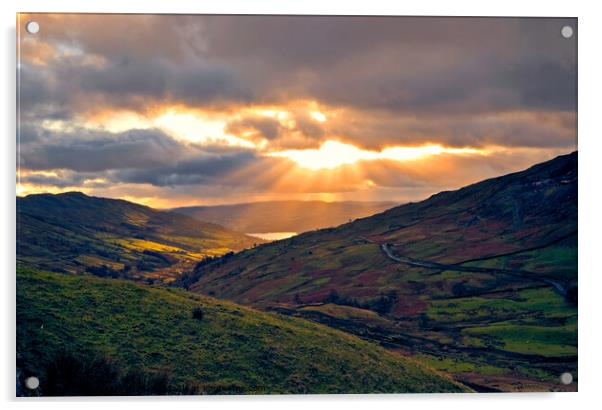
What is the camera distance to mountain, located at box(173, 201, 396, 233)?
73.3ft

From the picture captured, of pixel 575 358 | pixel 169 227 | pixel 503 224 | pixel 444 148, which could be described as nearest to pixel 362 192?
pixel 444 148

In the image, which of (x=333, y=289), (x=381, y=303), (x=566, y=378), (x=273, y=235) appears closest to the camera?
(x=566, y=378)

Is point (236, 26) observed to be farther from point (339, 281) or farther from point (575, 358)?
point (575, 358)

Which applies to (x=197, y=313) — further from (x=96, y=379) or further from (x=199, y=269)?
(x=96, y=379)

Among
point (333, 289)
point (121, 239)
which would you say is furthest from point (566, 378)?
point (121, 239)

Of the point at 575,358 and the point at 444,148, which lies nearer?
the point at 575,358

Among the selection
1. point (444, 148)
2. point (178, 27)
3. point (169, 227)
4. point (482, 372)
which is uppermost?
point (178, 27)

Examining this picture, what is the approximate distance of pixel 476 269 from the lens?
73.2ft

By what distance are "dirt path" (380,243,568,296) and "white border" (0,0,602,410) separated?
0.65 meters

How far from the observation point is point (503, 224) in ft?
73.4

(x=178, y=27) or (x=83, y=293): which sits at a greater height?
(x=178, y=27)

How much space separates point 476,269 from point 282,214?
17.6 ft

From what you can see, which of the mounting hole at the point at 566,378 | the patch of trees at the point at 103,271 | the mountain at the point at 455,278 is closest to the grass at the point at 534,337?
the mountain at the point at 455,278

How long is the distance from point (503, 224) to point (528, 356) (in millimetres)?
3515
